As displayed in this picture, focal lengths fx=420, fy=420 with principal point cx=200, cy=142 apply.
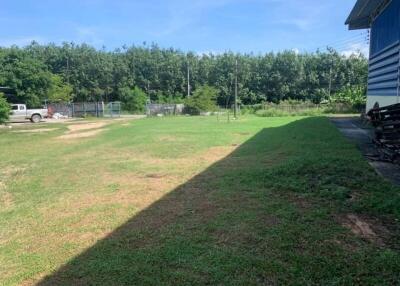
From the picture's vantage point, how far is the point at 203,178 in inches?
302

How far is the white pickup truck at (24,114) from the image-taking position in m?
33.6

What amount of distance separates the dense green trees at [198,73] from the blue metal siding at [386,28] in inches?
1423

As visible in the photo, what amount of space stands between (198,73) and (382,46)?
143 feet

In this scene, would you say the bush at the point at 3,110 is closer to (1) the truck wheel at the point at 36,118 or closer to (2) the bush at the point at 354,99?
(1) the truck wheel at the point at 36,118

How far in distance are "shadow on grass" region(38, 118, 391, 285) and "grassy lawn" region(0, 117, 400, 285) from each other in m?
0.01

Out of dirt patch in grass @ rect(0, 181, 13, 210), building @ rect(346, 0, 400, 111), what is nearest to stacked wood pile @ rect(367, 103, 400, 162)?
building @ rect(346, 0, 400, 111)

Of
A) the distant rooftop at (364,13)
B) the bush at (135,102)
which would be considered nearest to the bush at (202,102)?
the bush at (135,102)

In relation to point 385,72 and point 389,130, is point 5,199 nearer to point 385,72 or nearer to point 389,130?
point 389,130

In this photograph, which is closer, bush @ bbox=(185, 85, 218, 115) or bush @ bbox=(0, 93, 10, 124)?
bush @ bbox=(0, 93, 10, 124)

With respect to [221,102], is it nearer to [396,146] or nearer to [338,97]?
[338,97]

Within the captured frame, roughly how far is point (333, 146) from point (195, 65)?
51.3 metres

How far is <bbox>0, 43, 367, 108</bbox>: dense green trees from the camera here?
56.9 m

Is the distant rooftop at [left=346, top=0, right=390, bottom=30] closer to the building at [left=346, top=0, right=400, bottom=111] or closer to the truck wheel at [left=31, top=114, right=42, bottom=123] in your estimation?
the building at [left=346, top=0, right=400, bottom=111]

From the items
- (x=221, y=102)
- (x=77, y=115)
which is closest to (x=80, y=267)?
(x=77, y=115)
